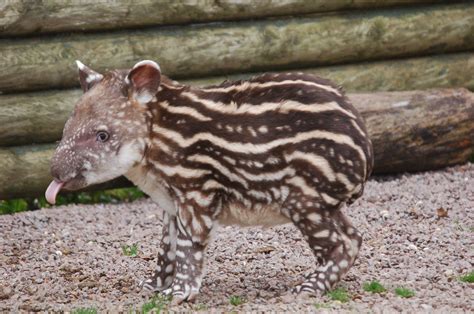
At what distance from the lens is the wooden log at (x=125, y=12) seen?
1009cm

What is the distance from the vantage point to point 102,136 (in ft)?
23.4

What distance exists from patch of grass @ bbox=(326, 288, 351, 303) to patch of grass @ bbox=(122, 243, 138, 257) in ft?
7.10

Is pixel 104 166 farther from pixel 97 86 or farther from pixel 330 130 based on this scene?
pixel 330 130

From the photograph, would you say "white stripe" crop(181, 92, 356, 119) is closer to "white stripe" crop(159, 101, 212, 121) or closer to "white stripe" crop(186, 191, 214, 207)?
"white stripe" crop(159, 101, 212, 121)

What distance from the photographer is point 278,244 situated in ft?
29.5

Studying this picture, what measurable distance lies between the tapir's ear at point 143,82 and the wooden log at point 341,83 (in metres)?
3.44

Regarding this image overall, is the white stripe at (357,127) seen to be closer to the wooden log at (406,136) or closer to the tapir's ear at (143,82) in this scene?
the tapir's ear at (143,82)

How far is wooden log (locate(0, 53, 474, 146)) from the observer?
34.2ft

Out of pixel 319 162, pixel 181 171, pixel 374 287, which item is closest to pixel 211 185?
pixel 181 171

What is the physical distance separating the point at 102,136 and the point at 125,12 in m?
3.59

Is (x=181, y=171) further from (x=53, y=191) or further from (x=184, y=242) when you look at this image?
(x=53, y=191)

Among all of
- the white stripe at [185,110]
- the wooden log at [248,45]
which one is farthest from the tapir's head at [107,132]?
the wooden log at [248,45]

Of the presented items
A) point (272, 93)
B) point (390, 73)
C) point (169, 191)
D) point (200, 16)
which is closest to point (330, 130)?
point (272, 93)

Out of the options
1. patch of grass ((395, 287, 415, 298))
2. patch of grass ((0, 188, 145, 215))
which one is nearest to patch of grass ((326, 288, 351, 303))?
patch of grass ((395, 287, 415, 298))
